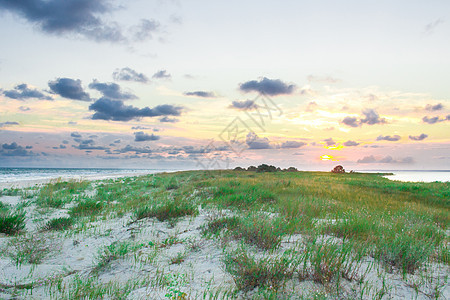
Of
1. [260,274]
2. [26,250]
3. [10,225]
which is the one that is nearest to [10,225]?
[10,225]

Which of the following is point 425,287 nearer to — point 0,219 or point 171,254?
point 171,254

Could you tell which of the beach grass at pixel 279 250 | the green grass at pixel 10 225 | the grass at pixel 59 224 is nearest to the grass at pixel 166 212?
the beach grass at pixel 279 250

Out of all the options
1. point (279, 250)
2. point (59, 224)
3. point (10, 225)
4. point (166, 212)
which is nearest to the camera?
point (279, 250)

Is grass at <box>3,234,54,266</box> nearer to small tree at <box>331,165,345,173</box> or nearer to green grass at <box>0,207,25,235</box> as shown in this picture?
green grass at <box>0,207,25,235</box>

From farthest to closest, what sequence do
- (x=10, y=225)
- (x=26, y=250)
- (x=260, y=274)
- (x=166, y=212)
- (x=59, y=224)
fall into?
(x=166, y=212) → (x=59, y=224) → (x=10, y=225) → (x=26, y=250) → (x=260, y=274)

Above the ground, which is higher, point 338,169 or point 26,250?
point 26,250

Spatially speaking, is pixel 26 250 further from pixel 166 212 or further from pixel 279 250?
pixel 279 250

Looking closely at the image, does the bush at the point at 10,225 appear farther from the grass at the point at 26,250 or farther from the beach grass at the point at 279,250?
the grass at the point at 26,250

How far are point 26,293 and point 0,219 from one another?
3.90 m

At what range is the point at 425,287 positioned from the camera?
2.98 m

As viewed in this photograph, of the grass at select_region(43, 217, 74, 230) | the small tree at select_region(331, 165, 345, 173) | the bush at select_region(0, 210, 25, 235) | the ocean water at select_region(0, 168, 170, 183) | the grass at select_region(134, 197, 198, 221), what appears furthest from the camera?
the small tree at select_region(331, 165, 345, 173)

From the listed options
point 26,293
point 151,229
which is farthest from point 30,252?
point 151,229

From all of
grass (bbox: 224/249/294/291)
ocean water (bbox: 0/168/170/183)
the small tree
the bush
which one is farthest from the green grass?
the small tree

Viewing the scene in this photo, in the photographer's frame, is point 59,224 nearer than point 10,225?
No
